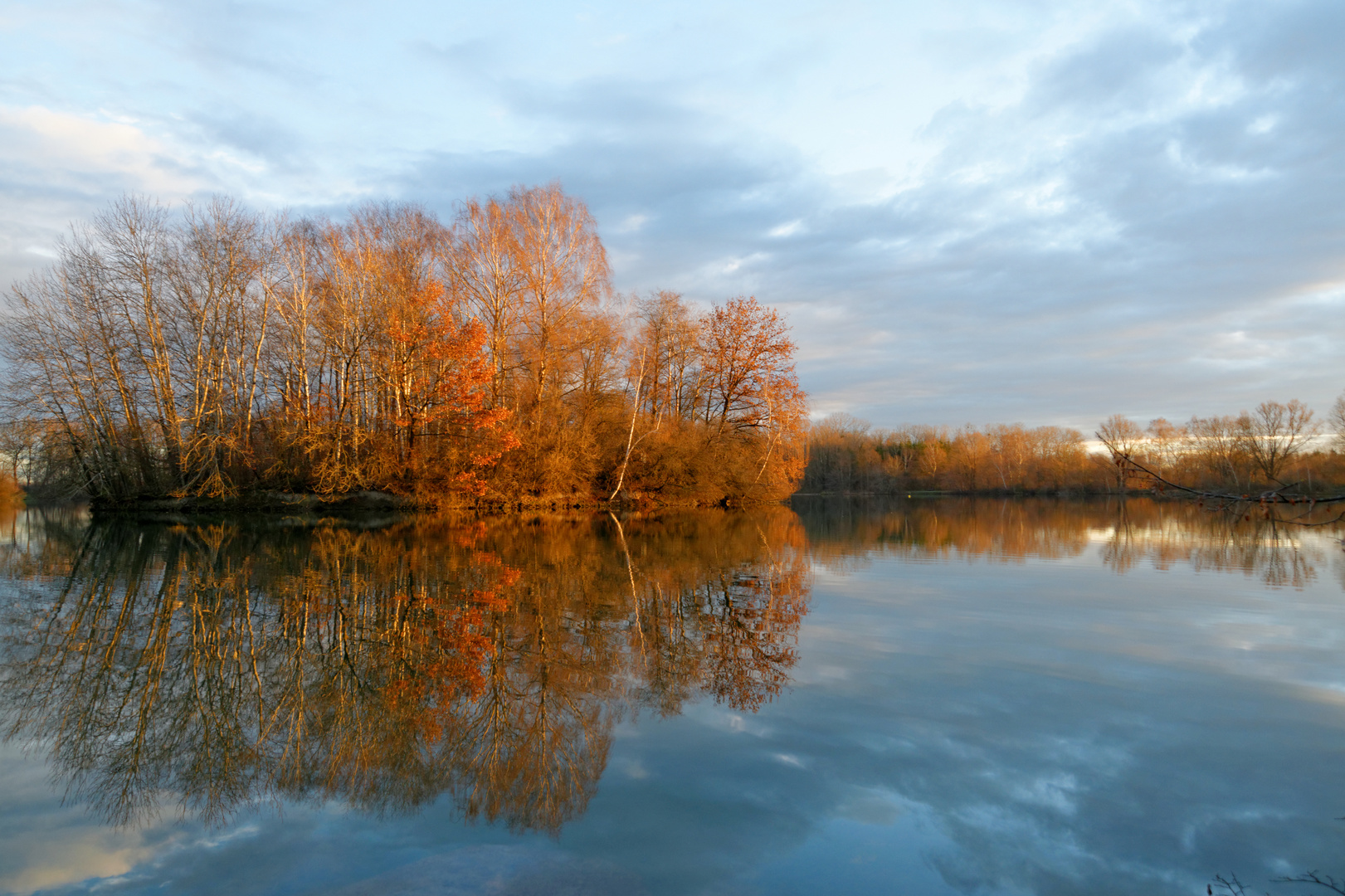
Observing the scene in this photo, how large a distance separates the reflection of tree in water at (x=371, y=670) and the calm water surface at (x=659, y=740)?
31 millimetres

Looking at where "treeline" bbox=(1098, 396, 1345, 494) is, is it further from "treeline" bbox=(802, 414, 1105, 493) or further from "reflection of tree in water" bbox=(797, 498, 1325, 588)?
Result: "treeline" bbox=(802, 414, 1105, 493)

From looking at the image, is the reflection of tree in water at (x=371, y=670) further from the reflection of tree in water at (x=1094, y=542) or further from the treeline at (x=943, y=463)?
the treeline at (x=943, y=463)

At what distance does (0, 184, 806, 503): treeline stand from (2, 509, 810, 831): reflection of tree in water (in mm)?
11835

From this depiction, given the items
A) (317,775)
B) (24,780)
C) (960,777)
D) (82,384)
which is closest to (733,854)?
(960,777)

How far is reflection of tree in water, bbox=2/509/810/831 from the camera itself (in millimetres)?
3615

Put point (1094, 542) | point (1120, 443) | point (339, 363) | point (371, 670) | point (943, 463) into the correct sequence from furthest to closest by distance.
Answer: point (943, 463), point (339, 363), point (1094, 542), point (371, 670), point (1120, 443)

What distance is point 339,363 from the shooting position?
2430 cm

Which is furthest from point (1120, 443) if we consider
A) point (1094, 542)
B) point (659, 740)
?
point (1094, 542)

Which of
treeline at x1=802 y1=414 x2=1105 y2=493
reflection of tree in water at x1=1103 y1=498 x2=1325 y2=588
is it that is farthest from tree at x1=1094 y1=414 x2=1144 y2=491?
treeline at x1=802 y1=414 x2=1105 y2=493

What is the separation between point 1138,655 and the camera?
5.96m

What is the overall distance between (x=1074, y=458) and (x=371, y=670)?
2436 inches

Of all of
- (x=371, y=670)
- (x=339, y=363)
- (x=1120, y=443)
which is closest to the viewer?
(x=1120, y=443)

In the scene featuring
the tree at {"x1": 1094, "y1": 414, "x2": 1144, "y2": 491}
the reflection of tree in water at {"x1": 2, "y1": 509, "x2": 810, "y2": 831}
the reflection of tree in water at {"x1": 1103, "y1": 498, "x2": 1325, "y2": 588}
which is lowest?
the reflection of tree in water at {"x1": 2, "y1": 509, "x2": 810, "y2": 831}

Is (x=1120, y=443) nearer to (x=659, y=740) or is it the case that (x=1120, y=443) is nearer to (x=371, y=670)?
(x=659, y=740)
